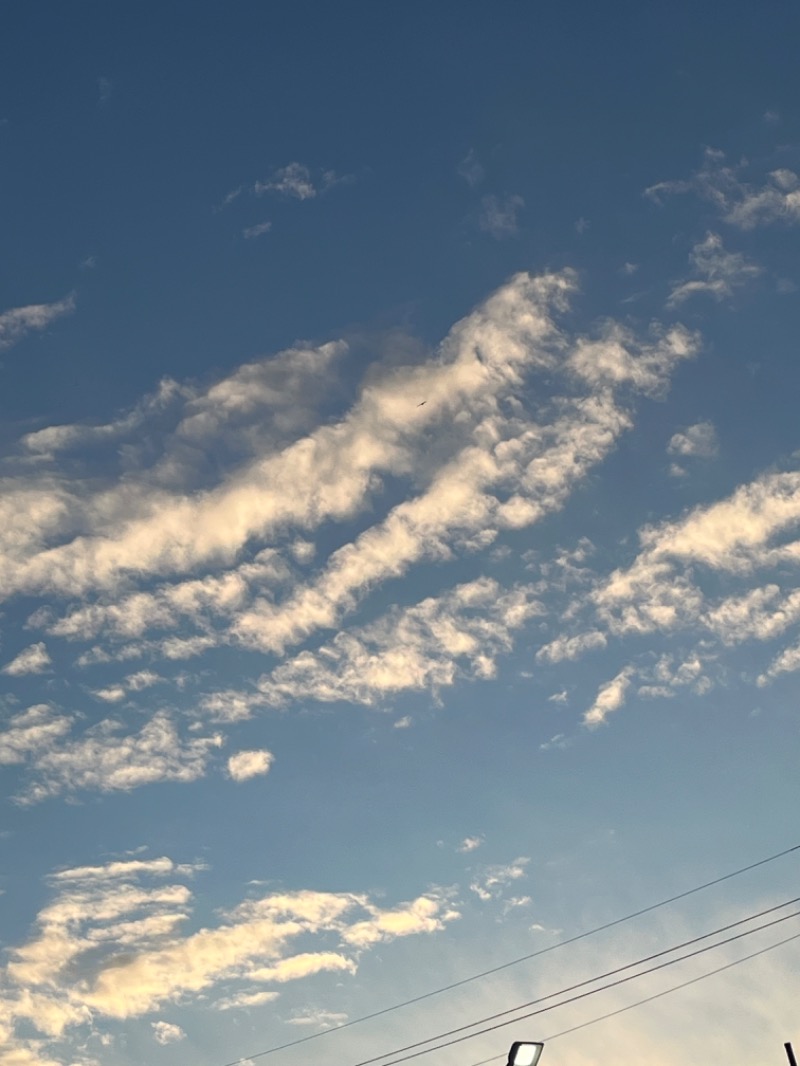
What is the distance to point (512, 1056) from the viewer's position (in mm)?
24922

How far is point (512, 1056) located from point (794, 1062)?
46.1 m

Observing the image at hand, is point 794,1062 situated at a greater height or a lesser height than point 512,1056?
lesser

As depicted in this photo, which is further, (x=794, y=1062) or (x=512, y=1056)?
(x=794, y=1062)

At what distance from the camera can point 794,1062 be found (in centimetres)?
6278

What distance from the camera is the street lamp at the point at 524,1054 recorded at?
2492 centimetres

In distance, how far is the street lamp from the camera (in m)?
24.9

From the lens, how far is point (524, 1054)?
2523 cm
